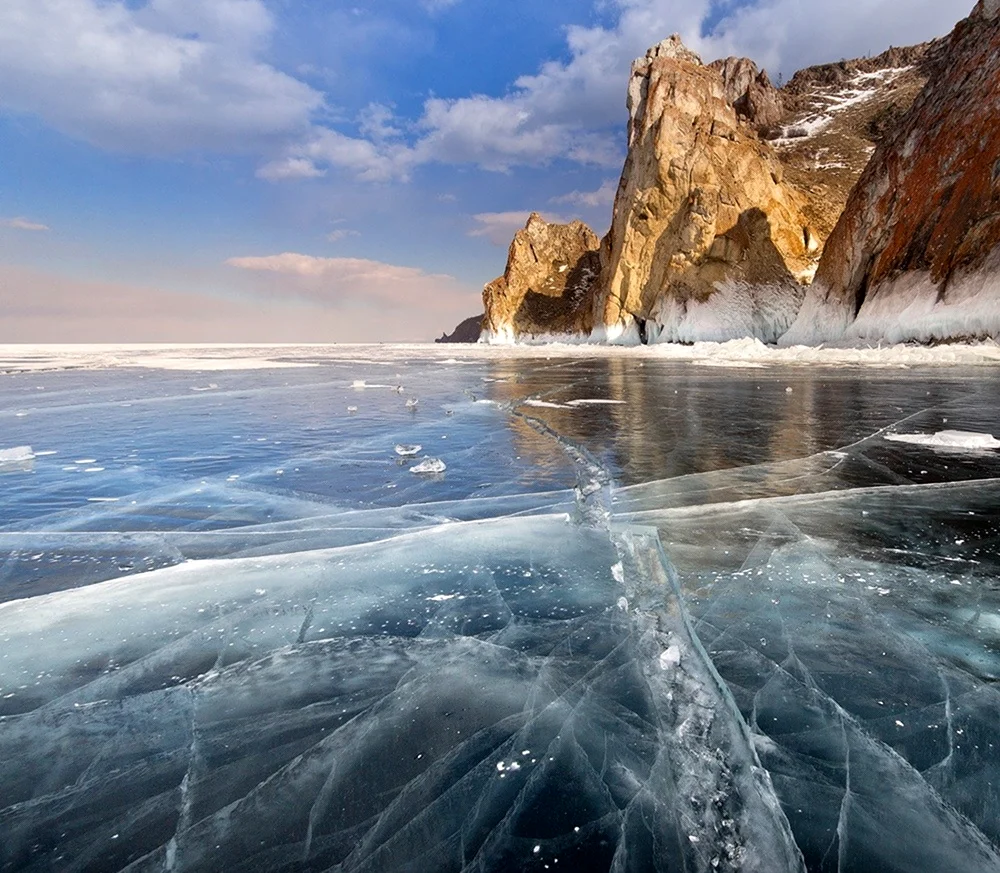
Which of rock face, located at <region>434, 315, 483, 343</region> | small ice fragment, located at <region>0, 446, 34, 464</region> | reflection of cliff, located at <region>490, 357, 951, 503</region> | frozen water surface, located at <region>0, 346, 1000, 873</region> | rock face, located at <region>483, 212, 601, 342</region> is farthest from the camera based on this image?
rock face, located at <region>434, 315, 483, 343</region>

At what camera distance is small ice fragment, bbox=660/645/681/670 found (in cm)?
212

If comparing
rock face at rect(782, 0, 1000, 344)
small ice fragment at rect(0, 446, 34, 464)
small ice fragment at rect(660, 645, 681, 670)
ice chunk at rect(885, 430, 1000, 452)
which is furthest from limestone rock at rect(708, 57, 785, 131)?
small ice fragment at rect(660, 645, 681, 670)

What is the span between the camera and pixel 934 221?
24.0m

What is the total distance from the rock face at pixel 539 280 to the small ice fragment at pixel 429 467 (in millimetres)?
77327

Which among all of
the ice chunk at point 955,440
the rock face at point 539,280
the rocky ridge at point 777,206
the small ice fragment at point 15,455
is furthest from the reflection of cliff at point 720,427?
the rock face at point 539,280

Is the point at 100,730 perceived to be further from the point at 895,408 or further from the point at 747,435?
the point at 895,408

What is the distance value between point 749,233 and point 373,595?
46.7m

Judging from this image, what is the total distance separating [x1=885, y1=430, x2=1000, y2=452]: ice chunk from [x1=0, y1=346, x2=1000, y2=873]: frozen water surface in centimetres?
99

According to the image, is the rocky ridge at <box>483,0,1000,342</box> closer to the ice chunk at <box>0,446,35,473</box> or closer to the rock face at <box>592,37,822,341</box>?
the rock face at <box>592,37,822,341</box>

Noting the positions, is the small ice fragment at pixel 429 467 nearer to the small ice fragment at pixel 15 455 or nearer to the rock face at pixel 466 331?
the small ice fragment at pixel 15 455

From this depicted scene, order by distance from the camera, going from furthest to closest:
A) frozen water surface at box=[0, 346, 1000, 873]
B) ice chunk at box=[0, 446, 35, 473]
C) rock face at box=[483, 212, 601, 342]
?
rock face at box=[483, 212, 601, 342] → ice chunk at box=[0, 446, 35, 473] → frozen water surface at box=[0, 346, 1000, 873]

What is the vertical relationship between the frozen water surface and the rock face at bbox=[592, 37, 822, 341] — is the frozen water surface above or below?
below

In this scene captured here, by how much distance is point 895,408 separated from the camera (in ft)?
28.9

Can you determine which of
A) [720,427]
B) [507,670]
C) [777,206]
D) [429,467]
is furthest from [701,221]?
[507,670]
